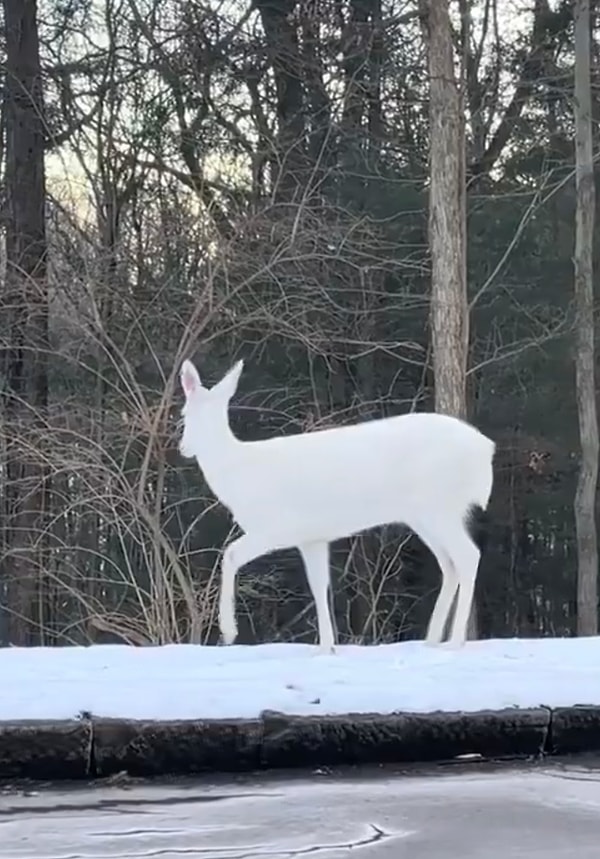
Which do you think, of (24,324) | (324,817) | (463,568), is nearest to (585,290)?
(24,324)

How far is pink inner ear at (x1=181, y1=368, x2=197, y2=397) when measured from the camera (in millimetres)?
6238

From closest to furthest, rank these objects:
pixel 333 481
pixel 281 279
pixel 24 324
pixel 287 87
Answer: pixel 333 481, pixel 281 279, pixel 24 324, pixel 287 87

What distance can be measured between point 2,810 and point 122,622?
27.0ft

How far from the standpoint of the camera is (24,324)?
15.4 meters

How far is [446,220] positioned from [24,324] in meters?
5.37

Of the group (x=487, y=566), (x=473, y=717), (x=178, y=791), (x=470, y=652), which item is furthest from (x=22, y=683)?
(x=487, y=566)

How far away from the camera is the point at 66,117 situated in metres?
17.5

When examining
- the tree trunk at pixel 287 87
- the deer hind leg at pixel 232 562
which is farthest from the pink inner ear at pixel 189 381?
the tree trunk at pixel 287 87

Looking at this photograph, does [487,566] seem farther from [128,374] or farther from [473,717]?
[473,717]

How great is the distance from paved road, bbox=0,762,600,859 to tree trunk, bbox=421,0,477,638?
323 inches

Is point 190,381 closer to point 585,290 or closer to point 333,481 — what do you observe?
point 333,481

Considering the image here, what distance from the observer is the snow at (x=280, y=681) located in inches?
191

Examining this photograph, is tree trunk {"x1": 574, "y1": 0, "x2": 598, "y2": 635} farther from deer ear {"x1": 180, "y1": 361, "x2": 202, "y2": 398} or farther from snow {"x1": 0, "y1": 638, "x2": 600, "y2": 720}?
deer ear {"x1": 180, "y1": 361, "x2": 202, "y2": 398}

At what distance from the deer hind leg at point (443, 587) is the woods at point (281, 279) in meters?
5.15
